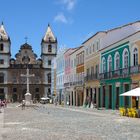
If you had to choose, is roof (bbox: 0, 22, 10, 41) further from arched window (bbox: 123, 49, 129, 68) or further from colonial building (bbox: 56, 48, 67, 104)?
arched window (bbox: 123, 49, 129, 68)

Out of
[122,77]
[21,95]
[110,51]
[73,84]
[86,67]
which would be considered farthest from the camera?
[21,95]

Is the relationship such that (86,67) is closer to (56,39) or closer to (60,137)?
(60,137)

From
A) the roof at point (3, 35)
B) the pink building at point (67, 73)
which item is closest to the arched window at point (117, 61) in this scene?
the pink building at point (67, 73)

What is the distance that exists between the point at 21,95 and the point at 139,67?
245ft

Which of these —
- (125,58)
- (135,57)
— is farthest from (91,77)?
(135,57)

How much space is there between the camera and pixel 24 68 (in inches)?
4306

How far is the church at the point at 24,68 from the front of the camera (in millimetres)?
107000

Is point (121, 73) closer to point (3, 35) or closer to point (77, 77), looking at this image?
point (77, 77)

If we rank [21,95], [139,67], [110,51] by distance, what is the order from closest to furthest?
1. [139,67]
2. [110,51]
3. [21,95]

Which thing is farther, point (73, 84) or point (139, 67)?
point (73, 84)

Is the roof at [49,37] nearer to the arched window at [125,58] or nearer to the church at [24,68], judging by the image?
the church at [24,68]

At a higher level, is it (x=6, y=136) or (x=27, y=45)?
(x=27, y=45)

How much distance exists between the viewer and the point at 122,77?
4072 cm

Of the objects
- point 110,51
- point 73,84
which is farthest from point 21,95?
point 110,51
